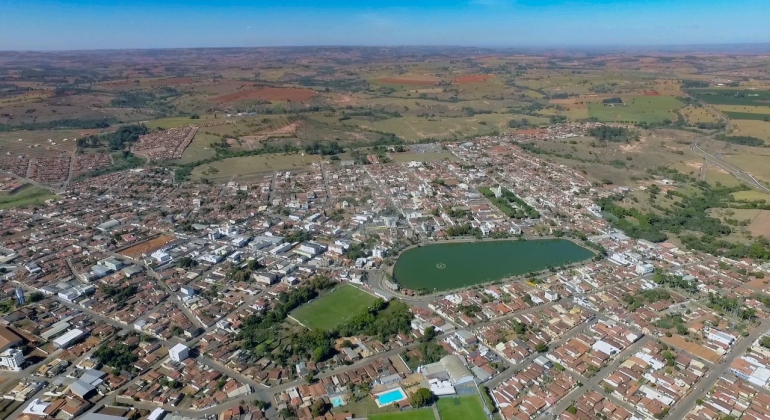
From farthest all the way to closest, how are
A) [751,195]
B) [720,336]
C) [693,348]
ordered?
[751,195]
[720,336]
[693,348]

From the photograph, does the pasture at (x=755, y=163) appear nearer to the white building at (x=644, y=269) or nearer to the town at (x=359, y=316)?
the town at (x=359, y=316)

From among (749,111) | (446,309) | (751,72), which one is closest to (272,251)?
(446,309)

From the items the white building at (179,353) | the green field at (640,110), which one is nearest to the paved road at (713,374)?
the white building at (179,353)

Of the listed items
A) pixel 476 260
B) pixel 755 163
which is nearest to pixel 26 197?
pixel 476 260

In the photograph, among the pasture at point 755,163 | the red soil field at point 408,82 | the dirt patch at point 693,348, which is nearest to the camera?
the dirt patch at point 693,348

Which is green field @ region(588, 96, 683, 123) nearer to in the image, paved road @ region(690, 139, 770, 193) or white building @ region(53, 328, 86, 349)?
paved road @ region(690, 139, 770, 193)

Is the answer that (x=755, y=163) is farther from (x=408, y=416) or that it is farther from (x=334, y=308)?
(x=408, y=416)

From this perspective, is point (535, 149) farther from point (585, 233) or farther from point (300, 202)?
point (300, 202)
